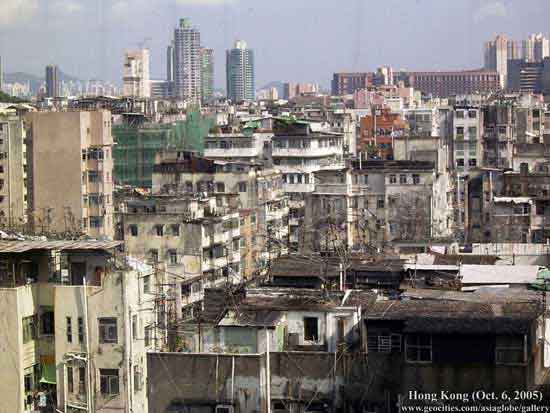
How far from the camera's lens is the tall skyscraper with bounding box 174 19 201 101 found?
95.9 metres

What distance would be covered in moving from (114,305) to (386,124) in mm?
33066

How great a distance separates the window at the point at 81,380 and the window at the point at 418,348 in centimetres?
258

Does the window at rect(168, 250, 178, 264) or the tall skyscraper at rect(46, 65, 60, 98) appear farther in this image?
the tall skyscraper at rect(46, 65, 60, 98)

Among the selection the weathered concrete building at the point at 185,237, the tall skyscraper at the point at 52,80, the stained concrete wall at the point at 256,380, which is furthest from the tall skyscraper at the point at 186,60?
the stained concrete wall at the point at 256,380

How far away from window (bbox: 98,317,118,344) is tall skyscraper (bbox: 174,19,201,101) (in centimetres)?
8165

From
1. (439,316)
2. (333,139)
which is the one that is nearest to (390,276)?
(439,316)

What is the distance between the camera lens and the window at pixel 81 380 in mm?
10539

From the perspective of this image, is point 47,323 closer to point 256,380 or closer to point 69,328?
point 69,328

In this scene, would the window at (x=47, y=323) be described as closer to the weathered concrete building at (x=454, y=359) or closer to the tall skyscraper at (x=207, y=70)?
the weathered concrete building at (x=454, y=359)

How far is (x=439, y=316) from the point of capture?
9914mm

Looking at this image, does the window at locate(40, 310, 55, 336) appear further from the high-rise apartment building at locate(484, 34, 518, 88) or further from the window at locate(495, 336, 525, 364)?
the high-rise apartment building at locate(484, 34, 518, 88)

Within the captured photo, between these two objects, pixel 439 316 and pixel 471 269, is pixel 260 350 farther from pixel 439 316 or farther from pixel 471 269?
pixel 471 269

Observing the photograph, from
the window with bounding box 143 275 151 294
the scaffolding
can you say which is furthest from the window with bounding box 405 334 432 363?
the scaffolding

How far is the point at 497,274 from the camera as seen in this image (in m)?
13.3
